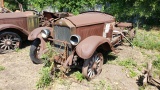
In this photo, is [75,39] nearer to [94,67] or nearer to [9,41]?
[94,67]

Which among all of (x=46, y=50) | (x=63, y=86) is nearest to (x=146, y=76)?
(x=63, y=86)

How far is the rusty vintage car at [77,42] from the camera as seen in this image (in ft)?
14.9

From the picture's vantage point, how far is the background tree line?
899 centimetres

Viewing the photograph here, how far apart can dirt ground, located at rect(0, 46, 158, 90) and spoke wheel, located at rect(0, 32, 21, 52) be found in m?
0.55

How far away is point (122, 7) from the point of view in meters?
9.97

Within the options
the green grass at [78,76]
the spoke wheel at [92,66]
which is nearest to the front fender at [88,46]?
the spoke wheel at [92,66]

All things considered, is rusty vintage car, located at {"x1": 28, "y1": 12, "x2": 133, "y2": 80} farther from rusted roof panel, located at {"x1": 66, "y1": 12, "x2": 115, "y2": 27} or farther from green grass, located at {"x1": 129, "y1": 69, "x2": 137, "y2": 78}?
green grass, located at {"x1": 129, "y1": 69, "x2": 137, "y2": 78}

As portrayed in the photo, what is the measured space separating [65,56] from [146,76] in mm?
1998

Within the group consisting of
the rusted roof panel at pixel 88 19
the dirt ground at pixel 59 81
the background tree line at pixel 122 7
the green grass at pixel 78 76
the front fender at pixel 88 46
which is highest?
the background tree line at pixel 122 7

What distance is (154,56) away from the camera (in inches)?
251

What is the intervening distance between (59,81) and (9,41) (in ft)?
9.76

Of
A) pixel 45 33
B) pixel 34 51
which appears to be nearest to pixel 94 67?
pixel 45 33

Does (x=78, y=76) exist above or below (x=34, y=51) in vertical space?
below

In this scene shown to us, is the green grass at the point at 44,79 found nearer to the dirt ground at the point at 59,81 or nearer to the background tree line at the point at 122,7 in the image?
the dirt ground at the point at 59,81
